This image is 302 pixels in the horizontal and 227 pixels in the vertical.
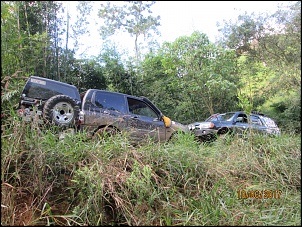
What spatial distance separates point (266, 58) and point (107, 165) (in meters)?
10.2

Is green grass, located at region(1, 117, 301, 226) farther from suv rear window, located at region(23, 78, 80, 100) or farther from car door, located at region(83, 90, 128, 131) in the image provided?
suv rear window, located at region(23, 78, 80, 100)

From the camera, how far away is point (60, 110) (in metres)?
4.39

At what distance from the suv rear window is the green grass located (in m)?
1.92

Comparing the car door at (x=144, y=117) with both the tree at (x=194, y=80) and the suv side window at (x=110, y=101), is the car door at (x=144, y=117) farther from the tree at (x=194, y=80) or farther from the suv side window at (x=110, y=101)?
the tree at (x=194, y=80)

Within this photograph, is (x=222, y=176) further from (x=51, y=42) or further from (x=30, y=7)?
(x=30, y=7)

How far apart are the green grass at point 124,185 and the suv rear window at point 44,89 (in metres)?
1.92

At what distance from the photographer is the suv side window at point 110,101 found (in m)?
5.33

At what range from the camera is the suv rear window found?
181 inches

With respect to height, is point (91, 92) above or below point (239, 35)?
below

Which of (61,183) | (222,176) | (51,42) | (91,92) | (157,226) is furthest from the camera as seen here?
(51,42)

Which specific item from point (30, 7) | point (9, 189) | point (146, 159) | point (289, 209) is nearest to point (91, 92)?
point (146, 159)

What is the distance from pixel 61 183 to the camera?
264 centimetres
